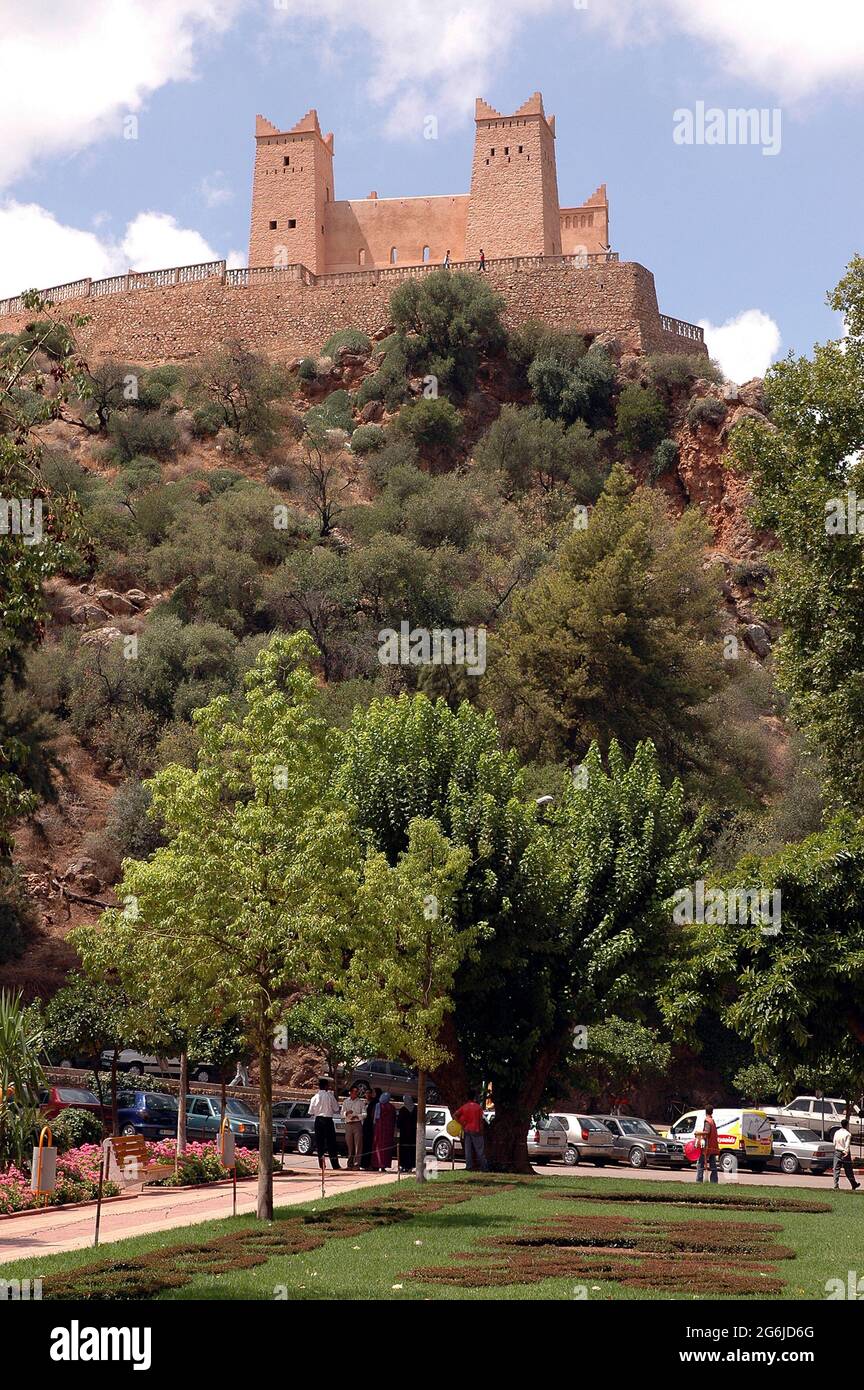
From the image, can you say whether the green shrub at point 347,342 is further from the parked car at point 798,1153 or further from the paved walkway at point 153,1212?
the paved walkway at point 153,1212

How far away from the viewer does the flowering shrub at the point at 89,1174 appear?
16.4 m

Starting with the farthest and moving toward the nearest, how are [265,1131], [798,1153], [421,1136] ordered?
[798,1153]
[421,1136]
[265,1131]

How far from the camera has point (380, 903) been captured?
1819 cm

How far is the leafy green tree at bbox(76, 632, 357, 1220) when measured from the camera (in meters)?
14.7

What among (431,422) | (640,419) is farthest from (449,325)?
(640,419)

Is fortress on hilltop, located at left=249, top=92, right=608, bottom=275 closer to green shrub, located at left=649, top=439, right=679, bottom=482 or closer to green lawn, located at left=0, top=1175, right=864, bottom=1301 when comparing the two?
green shrub, located at left=649, top=439, right=679, bottom=482

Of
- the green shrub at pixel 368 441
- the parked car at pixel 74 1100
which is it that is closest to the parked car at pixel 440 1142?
the parked car at pixel 74 1100

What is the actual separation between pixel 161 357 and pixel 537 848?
48758 mm

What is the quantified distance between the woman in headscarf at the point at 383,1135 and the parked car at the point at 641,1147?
672cm

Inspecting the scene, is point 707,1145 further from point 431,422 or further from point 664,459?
point 431,422

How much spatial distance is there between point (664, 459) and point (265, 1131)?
146 ft

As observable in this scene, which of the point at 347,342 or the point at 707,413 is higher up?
the point at 347,342

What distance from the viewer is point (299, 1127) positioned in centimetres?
2794

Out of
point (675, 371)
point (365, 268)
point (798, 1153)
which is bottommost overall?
point (798, 1153)
